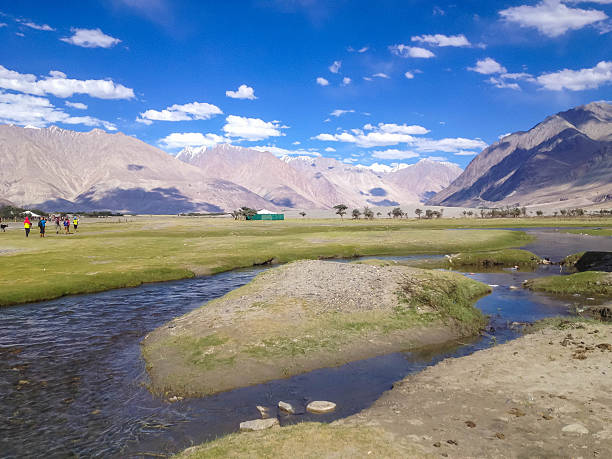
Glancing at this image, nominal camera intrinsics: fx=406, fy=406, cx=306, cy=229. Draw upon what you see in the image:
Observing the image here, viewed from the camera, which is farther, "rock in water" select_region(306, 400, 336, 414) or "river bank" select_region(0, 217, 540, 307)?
"river bank" select_region(0, 217, 540, 307)

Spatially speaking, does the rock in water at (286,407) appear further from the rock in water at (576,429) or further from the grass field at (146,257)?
the grass field at (146,257)

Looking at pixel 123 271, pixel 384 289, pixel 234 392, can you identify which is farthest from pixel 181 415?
pixel 123 271

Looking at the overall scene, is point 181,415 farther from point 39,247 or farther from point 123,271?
point 39,247

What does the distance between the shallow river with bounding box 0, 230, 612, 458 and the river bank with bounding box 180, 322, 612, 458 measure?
1.82m

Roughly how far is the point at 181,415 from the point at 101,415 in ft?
9.94

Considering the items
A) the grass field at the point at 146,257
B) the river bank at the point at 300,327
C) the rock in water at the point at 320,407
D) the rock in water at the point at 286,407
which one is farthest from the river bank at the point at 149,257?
the rock in water at the point at 320,407

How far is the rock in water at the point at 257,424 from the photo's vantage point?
13.6 meters

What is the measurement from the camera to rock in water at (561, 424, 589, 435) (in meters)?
12.2

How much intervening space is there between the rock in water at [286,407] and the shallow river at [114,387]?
431mm

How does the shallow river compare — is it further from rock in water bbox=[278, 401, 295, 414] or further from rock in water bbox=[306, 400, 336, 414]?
rock in water bbox=[278, 401, 295, 414]

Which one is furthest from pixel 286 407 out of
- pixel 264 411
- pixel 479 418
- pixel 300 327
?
A: pixel 300 327

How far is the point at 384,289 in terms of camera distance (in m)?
29.7

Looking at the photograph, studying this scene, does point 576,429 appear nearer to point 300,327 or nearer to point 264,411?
point 264,411

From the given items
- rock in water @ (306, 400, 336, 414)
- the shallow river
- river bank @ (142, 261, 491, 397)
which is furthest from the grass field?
rock in water @ (306, 400, 336, 414)
